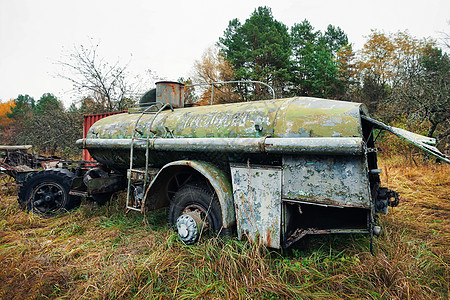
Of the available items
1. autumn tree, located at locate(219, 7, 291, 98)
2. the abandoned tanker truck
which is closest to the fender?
the abandoned tanker truck

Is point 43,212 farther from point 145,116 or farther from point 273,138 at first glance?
A: point 273,138

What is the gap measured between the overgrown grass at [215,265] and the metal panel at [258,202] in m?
0.15

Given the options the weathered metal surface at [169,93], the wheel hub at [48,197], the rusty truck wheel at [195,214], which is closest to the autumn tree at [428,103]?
the weathered metal surface at [169,93]

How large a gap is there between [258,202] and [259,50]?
19.8 metres

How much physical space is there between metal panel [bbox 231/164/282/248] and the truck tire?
324 cm

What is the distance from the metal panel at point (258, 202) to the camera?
2.50 m

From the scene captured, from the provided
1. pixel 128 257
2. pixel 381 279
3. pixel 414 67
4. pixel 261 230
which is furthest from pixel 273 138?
pixel 414 67

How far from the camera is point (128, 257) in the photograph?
271 centimetres

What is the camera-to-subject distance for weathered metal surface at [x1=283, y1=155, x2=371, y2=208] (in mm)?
2207

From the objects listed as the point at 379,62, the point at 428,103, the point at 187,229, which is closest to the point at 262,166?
the point at 187,229

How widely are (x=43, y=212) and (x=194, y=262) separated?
3.29 metres

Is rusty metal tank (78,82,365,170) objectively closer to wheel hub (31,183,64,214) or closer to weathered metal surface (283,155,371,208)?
weathered metal surface (283,155,371,208)

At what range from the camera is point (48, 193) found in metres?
4.39

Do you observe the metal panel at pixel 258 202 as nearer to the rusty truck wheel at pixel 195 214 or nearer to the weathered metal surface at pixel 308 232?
the weathered metal surface at pixel 308 232
